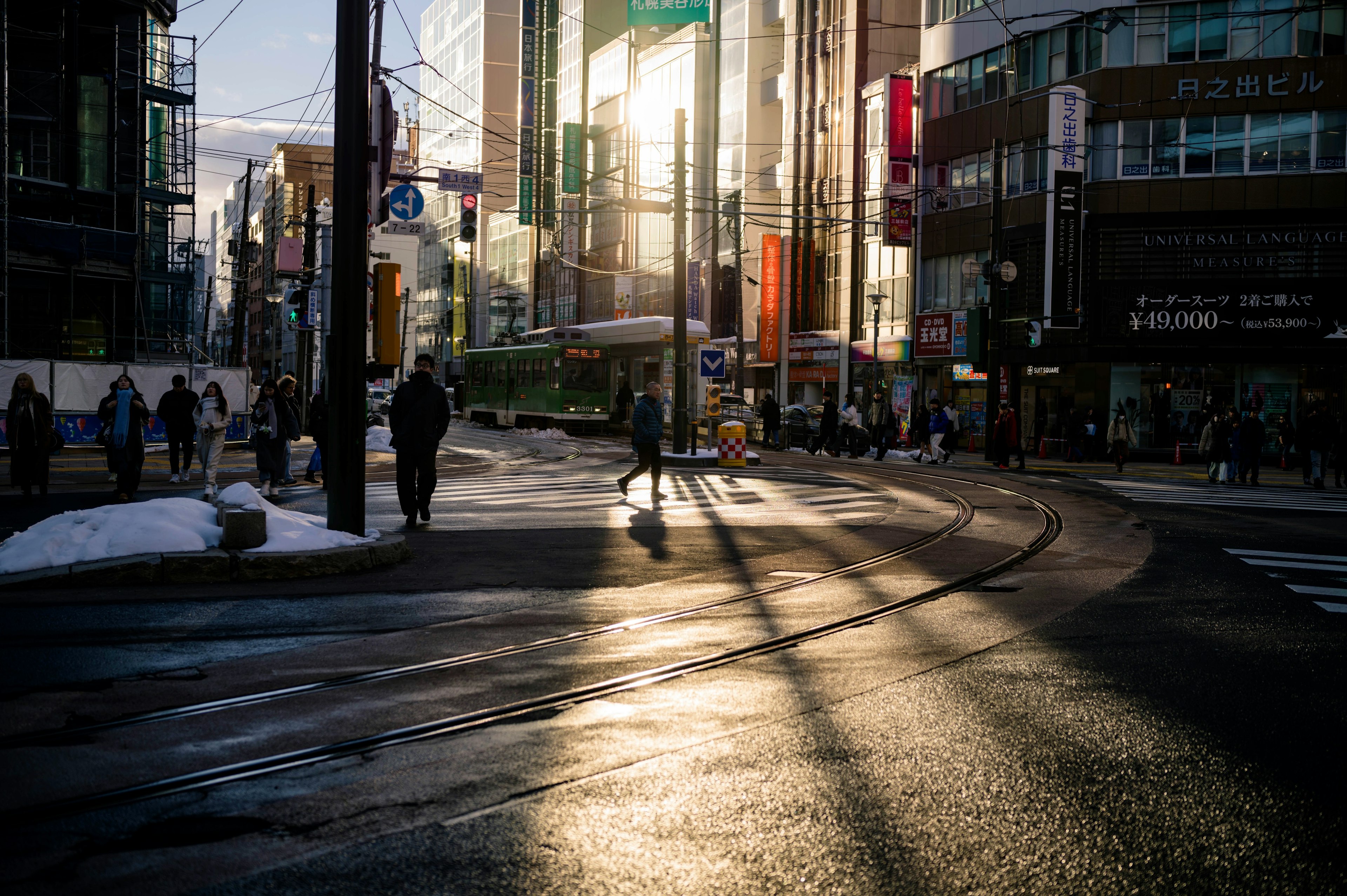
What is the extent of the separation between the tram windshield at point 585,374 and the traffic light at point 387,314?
22.5 m

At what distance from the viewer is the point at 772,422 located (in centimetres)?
3703

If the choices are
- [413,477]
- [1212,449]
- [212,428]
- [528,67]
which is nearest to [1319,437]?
[1212,449]

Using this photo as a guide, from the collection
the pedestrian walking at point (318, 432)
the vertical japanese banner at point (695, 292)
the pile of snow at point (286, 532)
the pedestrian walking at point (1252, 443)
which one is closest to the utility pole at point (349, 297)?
the pile of snow at point (286, 532)

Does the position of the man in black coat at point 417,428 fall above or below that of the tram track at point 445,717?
above

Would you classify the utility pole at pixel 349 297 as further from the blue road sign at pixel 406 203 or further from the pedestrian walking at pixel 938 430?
the pedestrian walking at pixel 938 430

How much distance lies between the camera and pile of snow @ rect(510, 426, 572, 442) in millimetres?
40125

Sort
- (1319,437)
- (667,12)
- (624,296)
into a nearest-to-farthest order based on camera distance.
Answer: (1319,437), (667,12), (624,296)

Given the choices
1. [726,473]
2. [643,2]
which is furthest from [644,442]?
[643,2]

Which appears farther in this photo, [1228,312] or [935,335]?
[935,335]

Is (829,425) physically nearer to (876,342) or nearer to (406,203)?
(876,342)

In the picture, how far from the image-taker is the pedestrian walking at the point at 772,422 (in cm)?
3703

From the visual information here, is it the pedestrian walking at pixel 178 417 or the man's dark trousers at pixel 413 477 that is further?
the pedestrian walking at pixel 178 417

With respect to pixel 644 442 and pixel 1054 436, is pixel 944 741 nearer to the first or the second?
pixel 644 442

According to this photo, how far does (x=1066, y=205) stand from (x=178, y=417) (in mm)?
27557
